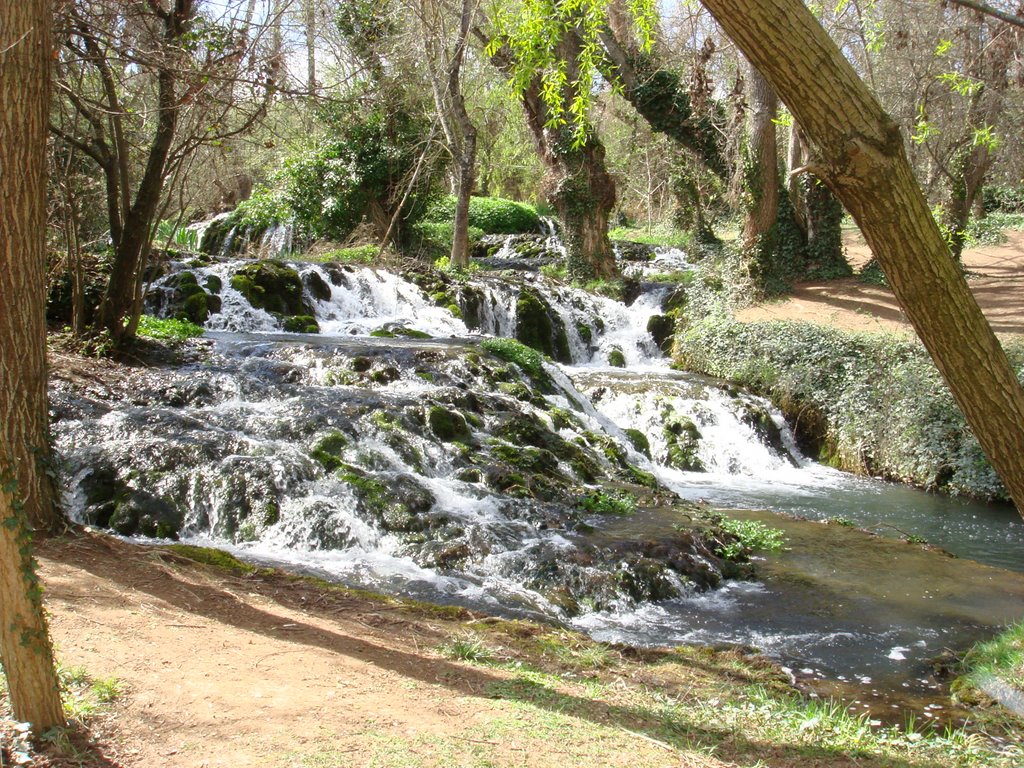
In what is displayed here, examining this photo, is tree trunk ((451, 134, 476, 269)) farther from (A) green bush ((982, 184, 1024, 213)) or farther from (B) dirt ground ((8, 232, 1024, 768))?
(A) green bush ((982, 184, 1024, 213))

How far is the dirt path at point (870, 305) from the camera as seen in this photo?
608 inches

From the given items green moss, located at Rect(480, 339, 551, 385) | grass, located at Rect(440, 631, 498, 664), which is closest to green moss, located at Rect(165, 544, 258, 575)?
grass, located at Rect(440, 631, 498, 664)

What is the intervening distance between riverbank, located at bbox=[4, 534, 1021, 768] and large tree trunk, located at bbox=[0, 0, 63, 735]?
34 centimetres

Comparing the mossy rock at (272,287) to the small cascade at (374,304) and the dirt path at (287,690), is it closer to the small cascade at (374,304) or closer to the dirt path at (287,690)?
the small cascade at (374,304)

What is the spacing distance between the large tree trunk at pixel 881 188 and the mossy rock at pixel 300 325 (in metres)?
12.5

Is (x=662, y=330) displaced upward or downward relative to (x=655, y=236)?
downward

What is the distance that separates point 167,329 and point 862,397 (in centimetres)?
1044

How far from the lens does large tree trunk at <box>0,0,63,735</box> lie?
2963 millimetres

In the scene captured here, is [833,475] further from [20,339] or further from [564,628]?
[20,339]

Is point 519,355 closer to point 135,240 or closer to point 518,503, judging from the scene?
point 518,503

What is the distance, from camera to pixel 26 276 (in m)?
4.72

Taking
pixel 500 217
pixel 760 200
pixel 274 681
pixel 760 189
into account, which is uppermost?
pixel 500 217

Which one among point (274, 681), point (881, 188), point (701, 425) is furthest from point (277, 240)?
point (881, 188)

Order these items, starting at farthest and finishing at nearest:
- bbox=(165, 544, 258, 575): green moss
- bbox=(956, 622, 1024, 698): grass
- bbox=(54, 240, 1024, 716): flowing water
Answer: bbox=(54, 240, 1024, 716): flowing water → bbox=(165, 544, 258, 575): green moss → bbox=(956, 622, 1024, 698): grass
